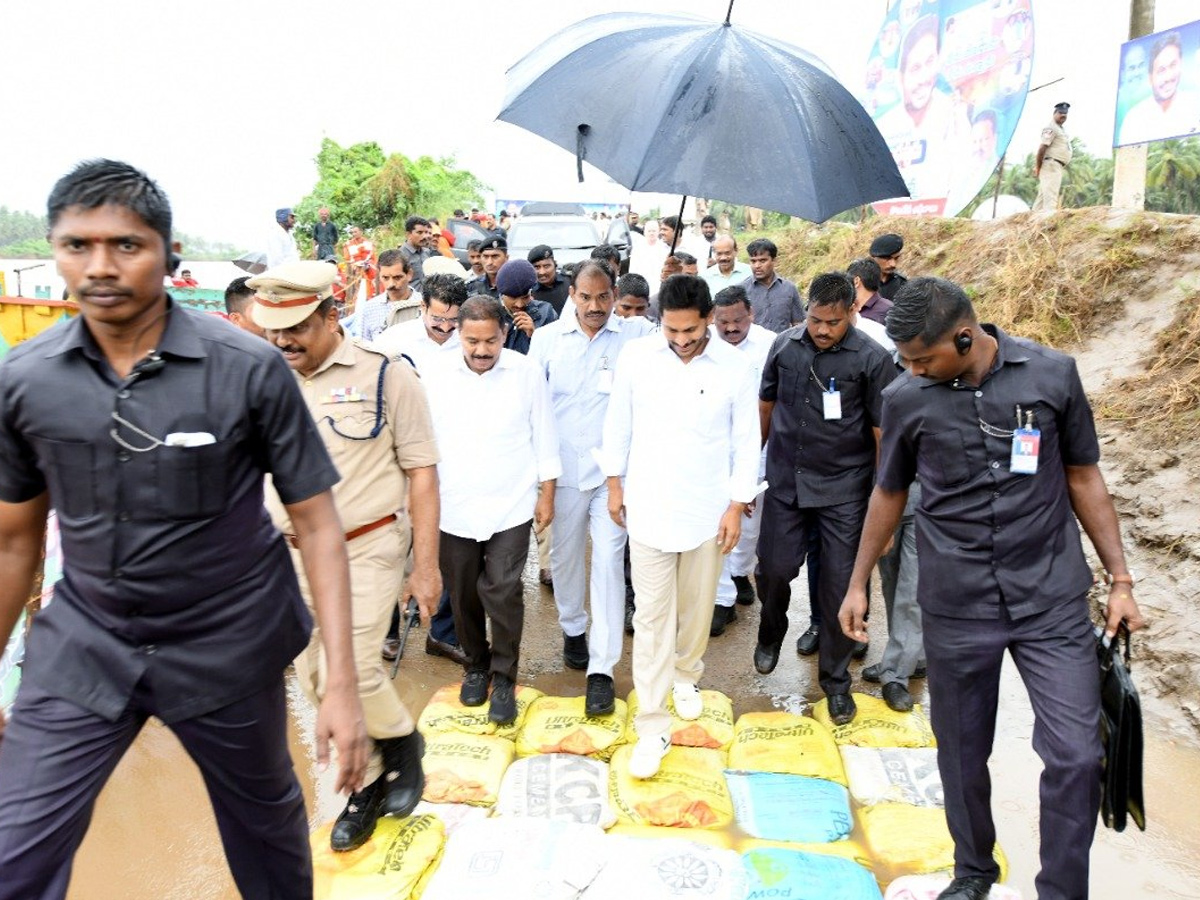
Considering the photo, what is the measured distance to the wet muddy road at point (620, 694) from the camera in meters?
3.01

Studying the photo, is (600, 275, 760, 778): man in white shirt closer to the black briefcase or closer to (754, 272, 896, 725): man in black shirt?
(754, 272, 896, 725): man in black shirt

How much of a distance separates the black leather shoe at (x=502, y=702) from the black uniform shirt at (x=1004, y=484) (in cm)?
193

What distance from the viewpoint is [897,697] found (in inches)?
161

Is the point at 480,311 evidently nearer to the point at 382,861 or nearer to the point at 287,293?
the point at 287,293

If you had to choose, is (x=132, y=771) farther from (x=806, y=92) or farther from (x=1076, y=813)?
(x=806, y=92)

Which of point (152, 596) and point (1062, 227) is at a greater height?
point (1062, 227)

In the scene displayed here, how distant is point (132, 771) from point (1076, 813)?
11.4 ft

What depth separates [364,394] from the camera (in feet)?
9.90

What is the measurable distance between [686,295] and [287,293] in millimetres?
1518

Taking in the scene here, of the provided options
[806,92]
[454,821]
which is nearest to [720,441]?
[806,92]

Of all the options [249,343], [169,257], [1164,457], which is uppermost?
[169,257]

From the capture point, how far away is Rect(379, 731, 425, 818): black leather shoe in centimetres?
313

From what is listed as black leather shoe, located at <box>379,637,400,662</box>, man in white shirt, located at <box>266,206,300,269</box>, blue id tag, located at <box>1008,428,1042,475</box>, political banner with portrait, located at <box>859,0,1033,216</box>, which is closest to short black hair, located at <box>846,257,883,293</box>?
blue id tag, located at <box>1008,428,1042,475</box>

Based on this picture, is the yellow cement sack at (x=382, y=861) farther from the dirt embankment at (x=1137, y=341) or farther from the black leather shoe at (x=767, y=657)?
the dirt embankment at (x=1137, y=341)
